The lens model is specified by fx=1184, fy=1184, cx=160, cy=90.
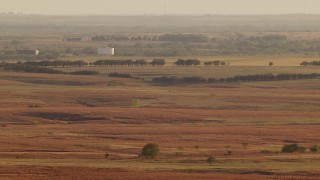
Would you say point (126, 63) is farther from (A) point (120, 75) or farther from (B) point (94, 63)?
(A) point (120, 75)

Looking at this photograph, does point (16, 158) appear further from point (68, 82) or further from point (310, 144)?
point (68, 82)

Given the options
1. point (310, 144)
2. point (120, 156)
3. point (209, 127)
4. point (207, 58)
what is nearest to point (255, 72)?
point (207, 58)

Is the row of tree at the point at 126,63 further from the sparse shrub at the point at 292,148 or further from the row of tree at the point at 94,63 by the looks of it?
the sparse shrub at the point at 292,148

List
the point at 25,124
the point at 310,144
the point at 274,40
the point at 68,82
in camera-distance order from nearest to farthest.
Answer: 1. the point at 310,144
2. the point at 25,124
3. the point at 68,82
4. the point at 274,40

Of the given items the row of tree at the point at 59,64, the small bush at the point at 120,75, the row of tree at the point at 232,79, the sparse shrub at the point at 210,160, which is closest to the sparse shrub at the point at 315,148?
the sparse shrub at the point at 210,160

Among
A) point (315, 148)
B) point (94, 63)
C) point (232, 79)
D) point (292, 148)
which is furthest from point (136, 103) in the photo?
point (94, 63)

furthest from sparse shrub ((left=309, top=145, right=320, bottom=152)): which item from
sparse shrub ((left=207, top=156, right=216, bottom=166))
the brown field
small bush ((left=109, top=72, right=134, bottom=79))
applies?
small bush ((left=109, top=72, right=134, bottom=79))

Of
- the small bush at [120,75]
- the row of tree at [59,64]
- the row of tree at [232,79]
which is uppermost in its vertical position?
the row of tree at [59,64]

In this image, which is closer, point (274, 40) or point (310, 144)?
point (310, 144)

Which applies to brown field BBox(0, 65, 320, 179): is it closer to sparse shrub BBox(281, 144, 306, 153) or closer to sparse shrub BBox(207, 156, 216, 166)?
sparse shrub BBox(207, 156, 216, 166)
